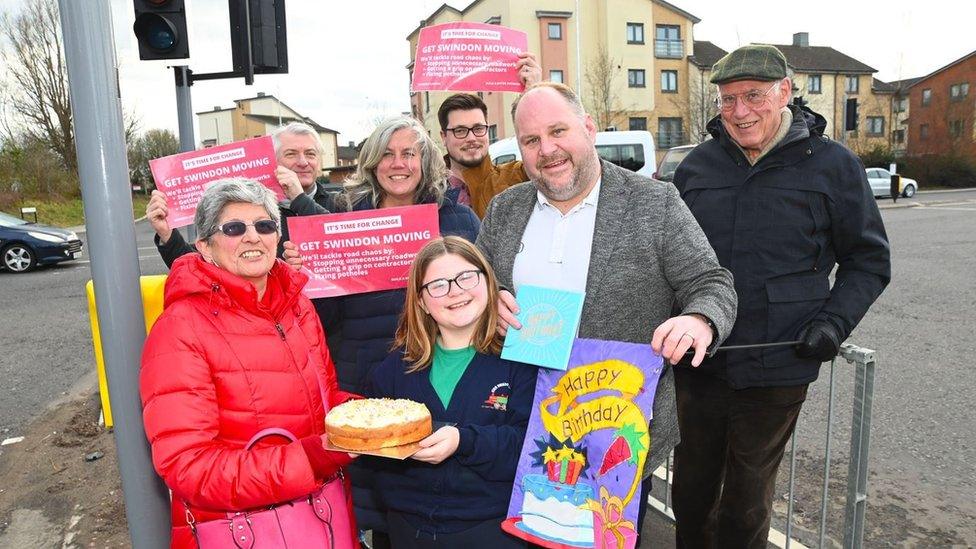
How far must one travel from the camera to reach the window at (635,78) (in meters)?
48.6

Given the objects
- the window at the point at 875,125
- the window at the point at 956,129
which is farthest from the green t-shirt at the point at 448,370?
the window at the point at 875,125

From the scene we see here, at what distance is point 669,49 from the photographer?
49312 mm

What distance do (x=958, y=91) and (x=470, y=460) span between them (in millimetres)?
67188

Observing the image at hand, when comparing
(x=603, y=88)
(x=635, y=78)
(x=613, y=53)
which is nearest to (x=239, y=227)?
(x=603, y=88)

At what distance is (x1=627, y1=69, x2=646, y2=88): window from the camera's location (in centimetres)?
4856

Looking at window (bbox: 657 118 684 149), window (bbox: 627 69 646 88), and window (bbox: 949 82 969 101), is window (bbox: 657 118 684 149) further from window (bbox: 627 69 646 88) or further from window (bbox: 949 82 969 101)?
window (bbox: 949 82 969 101)

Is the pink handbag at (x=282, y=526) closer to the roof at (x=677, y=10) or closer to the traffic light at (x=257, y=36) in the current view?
the traffic light at (x=257, y=36)

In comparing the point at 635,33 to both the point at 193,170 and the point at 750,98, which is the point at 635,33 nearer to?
the point at 750,98

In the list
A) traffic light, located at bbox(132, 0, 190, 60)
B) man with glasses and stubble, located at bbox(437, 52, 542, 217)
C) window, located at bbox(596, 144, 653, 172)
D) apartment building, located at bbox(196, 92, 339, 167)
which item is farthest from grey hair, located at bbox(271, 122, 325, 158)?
apartment building, located at bbox(196, 92, 339, 167)

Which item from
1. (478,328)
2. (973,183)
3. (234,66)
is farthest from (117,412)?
(973,183)

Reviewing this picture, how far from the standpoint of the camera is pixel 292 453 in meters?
2.11

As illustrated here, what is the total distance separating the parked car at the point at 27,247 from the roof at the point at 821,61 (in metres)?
51.4

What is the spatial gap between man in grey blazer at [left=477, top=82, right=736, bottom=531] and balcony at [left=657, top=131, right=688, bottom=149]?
4928 cm

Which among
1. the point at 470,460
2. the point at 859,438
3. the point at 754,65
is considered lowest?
the point at 859,438
